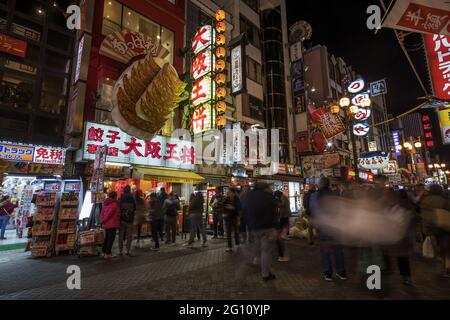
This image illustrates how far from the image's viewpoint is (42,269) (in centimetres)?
694

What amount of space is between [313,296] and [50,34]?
21.4 meters

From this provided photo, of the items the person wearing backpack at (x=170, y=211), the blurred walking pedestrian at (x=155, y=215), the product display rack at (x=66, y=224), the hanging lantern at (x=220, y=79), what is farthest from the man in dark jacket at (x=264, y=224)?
the hanging lantern at (x=220, y=79)

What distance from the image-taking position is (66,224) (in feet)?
29.5

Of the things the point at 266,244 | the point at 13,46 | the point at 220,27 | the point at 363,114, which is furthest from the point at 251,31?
the point at 266,244

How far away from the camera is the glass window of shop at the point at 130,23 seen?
14.5 metres

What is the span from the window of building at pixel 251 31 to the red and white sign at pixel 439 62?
1730 cm

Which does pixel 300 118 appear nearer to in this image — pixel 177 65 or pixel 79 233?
pixel 177 65

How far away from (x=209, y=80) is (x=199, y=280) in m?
12.0

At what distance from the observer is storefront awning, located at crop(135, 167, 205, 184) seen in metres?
12.8

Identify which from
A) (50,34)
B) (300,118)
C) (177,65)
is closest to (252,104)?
(300,118)

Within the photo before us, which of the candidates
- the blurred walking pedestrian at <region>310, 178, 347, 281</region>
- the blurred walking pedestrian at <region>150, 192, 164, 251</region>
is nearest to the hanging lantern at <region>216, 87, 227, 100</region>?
the blurred walking pedestrian at <region>150, 192, 164, 251</region>

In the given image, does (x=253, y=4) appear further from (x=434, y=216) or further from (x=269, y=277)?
(x=269, y=277)

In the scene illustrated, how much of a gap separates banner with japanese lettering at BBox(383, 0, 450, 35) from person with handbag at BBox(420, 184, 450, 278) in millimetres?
5048

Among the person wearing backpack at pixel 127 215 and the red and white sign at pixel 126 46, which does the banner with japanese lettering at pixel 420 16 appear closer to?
the person wearing backpack at pixel 127 215
